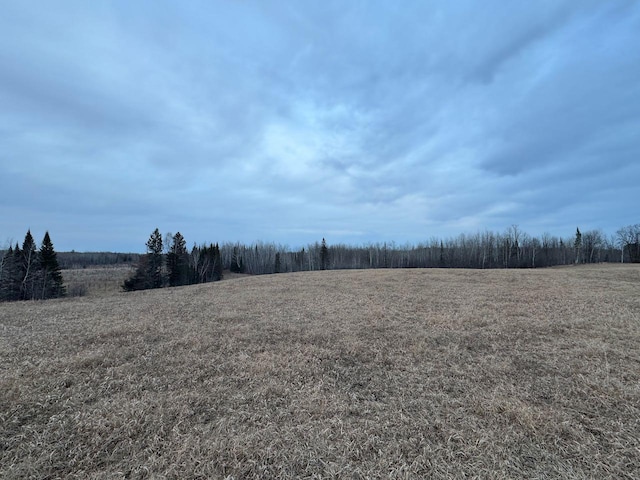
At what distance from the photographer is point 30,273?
3256 cm

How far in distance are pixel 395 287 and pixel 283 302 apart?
829 cm

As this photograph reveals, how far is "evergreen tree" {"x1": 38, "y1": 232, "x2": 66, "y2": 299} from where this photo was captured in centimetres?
3328

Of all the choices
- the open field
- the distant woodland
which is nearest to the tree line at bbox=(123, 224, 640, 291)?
the distant woodland

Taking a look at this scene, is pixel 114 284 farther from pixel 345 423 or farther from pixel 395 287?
pixel 345 423

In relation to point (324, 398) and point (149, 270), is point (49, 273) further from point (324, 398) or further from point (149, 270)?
point (324, 398)

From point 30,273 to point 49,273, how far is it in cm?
160

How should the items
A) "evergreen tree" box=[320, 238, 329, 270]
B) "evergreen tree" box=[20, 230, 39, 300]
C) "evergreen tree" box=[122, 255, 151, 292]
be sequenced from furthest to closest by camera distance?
1. "evergreen tree" box=[320, 238, 329, 270]
2. "evergreen tree" box=[122, 255, 151, 292]
3. "evergreen tree" box=[20, 230, 39, 300]

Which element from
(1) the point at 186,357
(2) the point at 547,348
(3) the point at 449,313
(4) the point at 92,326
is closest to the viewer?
(1) the point at 186,357

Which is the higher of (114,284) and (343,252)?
(343,252)

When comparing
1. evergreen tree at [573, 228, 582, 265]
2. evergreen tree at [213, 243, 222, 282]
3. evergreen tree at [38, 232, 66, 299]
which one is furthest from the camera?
evergreen tree at [573, 228, 582, 265]

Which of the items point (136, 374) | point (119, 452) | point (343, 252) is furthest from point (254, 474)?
point (343, 252)

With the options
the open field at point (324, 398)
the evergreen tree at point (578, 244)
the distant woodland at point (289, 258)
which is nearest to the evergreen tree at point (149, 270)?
the distant woodland at point (289, 258)

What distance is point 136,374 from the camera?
5750mm

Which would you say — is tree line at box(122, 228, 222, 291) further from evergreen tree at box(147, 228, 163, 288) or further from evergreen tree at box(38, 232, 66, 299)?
evergreen tree at box(38, 232, 66, 299)
